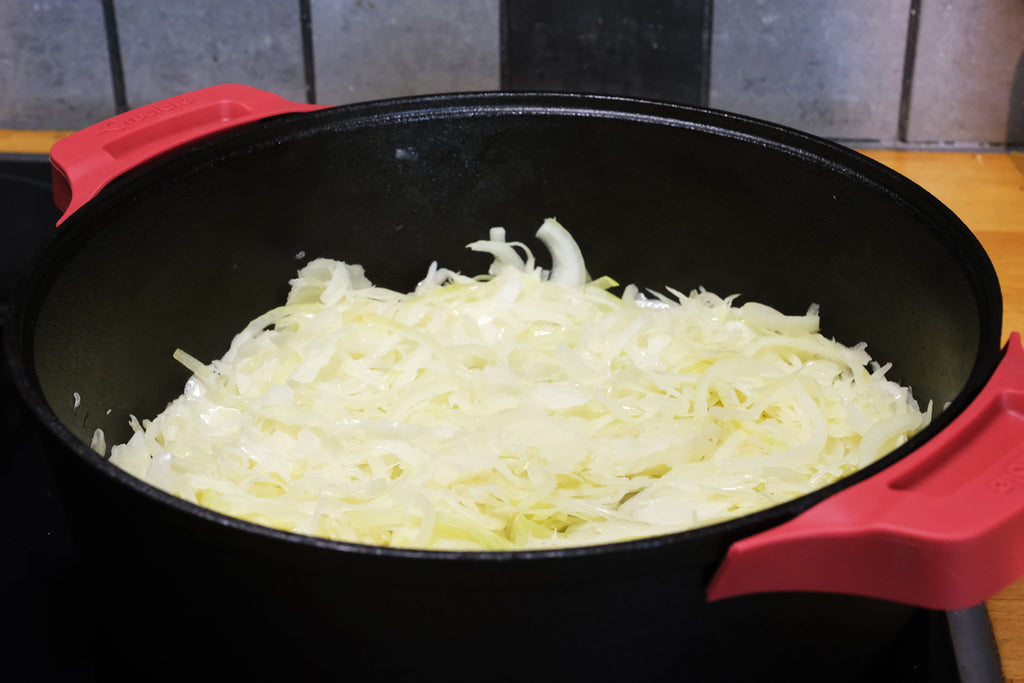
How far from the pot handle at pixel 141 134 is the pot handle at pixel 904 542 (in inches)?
26.7

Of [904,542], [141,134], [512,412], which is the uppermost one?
[141,134]

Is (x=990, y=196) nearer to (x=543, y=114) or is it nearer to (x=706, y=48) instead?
(x=706, y=48)

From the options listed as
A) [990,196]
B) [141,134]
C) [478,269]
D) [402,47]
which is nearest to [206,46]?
[402,47]

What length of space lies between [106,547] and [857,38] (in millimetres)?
1115

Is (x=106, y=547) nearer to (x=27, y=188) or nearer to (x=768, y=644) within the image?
(x=768, y=644)

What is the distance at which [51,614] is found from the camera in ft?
2.65

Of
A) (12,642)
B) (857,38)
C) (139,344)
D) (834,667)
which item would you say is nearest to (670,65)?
(857,38)

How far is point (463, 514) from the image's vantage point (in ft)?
2.39

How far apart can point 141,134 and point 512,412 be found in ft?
1.56

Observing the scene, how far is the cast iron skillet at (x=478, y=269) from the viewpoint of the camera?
499 millimetres

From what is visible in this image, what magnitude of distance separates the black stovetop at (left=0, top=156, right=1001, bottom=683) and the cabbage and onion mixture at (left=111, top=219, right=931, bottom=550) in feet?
0.37

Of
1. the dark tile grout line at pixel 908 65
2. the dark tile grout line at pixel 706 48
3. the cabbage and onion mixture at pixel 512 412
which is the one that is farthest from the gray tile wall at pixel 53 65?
the dark tile grout line at pixel 908 65

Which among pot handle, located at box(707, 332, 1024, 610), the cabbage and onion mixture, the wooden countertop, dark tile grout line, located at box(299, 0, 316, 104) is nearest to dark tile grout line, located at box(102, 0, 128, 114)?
dark tile grout line, located at box(299, 0, 316, 104)

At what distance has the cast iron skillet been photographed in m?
0.50
